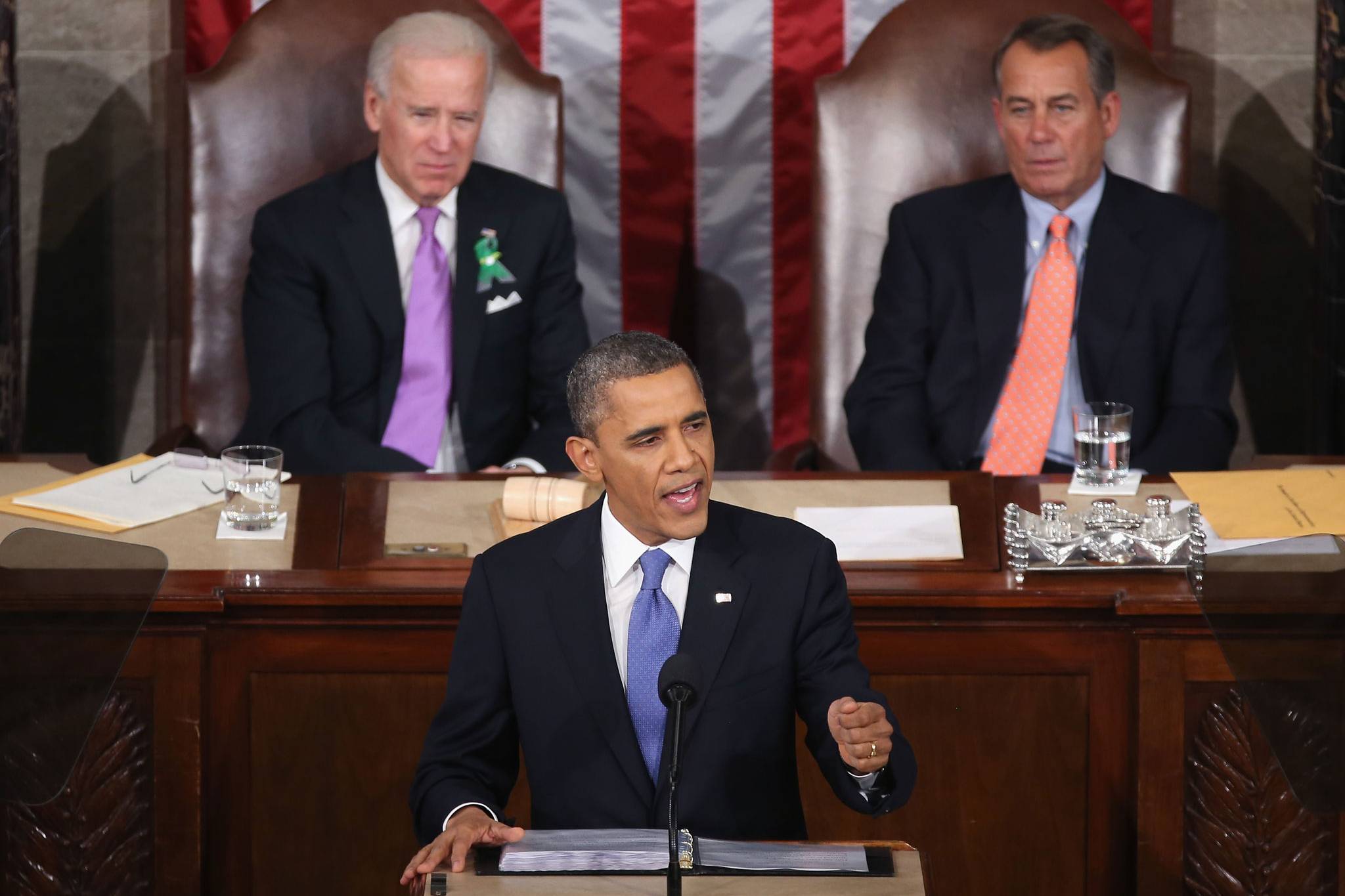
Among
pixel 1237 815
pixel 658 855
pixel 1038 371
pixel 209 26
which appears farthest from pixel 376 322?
pixel 658 855

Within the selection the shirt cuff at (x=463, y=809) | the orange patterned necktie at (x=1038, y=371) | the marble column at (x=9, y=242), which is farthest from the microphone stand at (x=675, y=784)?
the marble column at (x=9, y=242)

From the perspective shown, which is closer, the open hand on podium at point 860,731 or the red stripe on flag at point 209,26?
the open hand on podium at point 860,731

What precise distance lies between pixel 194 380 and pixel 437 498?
1.22 meters

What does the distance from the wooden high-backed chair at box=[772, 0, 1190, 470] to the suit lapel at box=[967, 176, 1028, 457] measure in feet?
0.86

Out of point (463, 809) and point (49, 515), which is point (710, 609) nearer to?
point (463, 809)

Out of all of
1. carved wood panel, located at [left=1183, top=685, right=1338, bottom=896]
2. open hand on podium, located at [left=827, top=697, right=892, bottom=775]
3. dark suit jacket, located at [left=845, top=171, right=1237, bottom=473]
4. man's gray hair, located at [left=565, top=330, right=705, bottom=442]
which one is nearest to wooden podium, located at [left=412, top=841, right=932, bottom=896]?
open hand on podium, located at [left=827, top=697, right=892, bottom=775]

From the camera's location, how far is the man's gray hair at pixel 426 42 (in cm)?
385

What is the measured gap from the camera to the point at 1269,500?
3.02 meters

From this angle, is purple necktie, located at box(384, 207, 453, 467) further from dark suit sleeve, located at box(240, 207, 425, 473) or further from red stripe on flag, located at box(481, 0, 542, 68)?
red stripe on flag, located at box(481, 0, 542, 68)

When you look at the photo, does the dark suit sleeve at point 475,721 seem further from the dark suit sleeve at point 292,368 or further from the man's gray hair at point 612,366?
the dark suit sleeve at point 292,368

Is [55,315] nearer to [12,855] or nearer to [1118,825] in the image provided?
[12,855]

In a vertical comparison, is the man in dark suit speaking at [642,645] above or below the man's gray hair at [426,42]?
below

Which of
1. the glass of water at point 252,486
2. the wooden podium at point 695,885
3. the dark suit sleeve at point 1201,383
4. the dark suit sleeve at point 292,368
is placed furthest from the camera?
the dark suit sleeve at point 292,368

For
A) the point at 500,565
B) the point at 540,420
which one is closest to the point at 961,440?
the point at 540,420
